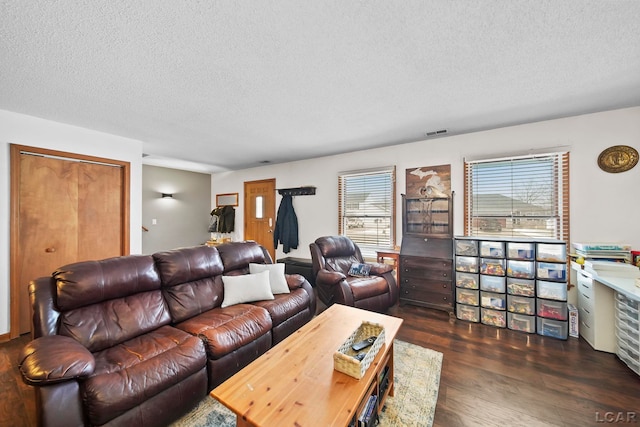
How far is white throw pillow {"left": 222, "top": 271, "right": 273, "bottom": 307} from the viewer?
2334 millimetres

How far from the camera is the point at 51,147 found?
2.84m

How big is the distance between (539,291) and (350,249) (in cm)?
222

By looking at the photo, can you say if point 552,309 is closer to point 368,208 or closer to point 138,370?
point 368,208

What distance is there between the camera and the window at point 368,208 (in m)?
3.98

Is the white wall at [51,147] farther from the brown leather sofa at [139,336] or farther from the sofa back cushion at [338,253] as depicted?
the sofa back cushion at [338,253]

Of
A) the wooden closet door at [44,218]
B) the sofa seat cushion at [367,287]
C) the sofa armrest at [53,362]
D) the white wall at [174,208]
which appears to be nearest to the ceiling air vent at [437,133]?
the sofa seat cushion at [367,287]

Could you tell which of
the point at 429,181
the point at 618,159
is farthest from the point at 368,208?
the point at 618,159

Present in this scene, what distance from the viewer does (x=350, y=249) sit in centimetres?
372

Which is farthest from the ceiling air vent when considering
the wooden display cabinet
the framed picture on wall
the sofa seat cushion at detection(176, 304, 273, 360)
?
the sofa seat cushion at detection(176, 304, 273, 360)

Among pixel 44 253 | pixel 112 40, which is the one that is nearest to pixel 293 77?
pixel 112 40

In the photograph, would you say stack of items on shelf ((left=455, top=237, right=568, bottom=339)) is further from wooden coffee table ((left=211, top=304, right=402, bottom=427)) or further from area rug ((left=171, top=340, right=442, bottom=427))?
wooden coffee table ((left=211, top=304, right=402, bottom=427))

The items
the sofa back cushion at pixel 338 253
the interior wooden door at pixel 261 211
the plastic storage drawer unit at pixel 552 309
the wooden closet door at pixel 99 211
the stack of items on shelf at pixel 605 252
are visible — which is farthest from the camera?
the interior wooden door at pixel 261 211

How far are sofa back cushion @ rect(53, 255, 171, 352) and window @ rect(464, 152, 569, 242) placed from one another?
146 inches

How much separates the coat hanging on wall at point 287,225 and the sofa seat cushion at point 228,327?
8.65ft
